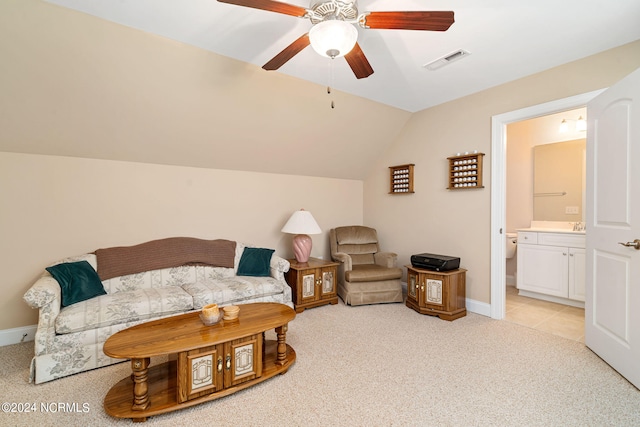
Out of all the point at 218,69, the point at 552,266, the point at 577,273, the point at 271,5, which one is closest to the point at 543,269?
the point at 552,266

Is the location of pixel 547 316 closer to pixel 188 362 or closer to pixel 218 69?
pixel 188 362

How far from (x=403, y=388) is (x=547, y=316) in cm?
241

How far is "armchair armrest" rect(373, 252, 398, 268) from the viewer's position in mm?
3934

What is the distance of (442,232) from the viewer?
12.5ft

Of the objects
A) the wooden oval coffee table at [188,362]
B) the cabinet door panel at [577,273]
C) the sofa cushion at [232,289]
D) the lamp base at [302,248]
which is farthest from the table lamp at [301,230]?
the cabinet door panel at [577,273]

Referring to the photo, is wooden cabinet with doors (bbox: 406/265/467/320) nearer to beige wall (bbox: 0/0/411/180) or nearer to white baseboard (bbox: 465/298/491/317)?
Answer: white baseboard (bbox: 465/298/491/317)

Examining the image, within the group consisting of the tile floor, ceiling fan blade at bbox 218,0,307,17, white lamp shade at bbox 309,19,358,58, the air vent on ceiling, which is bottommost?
the tile floor

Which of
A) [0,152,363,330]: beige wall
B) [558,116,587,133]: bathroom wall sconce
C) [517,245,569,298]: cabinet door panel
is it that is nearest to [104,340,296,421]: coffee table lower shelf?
[0,152,363,330]: beige wall

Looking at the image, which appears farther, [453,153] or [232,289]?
[453,153]

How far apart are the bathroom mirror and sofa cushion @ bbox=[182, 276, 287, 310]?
154 inches

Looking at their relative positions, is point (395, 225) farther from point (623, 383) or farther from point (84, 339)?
point (84, 339)

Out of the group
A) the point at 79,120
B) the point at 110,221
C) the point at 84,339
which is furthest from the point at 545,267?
the point at 79,120

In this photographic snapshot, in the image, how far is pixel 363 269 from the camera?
12.5 ft

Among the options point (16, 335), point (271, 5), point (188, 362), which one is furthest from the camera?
point (16, 335)
